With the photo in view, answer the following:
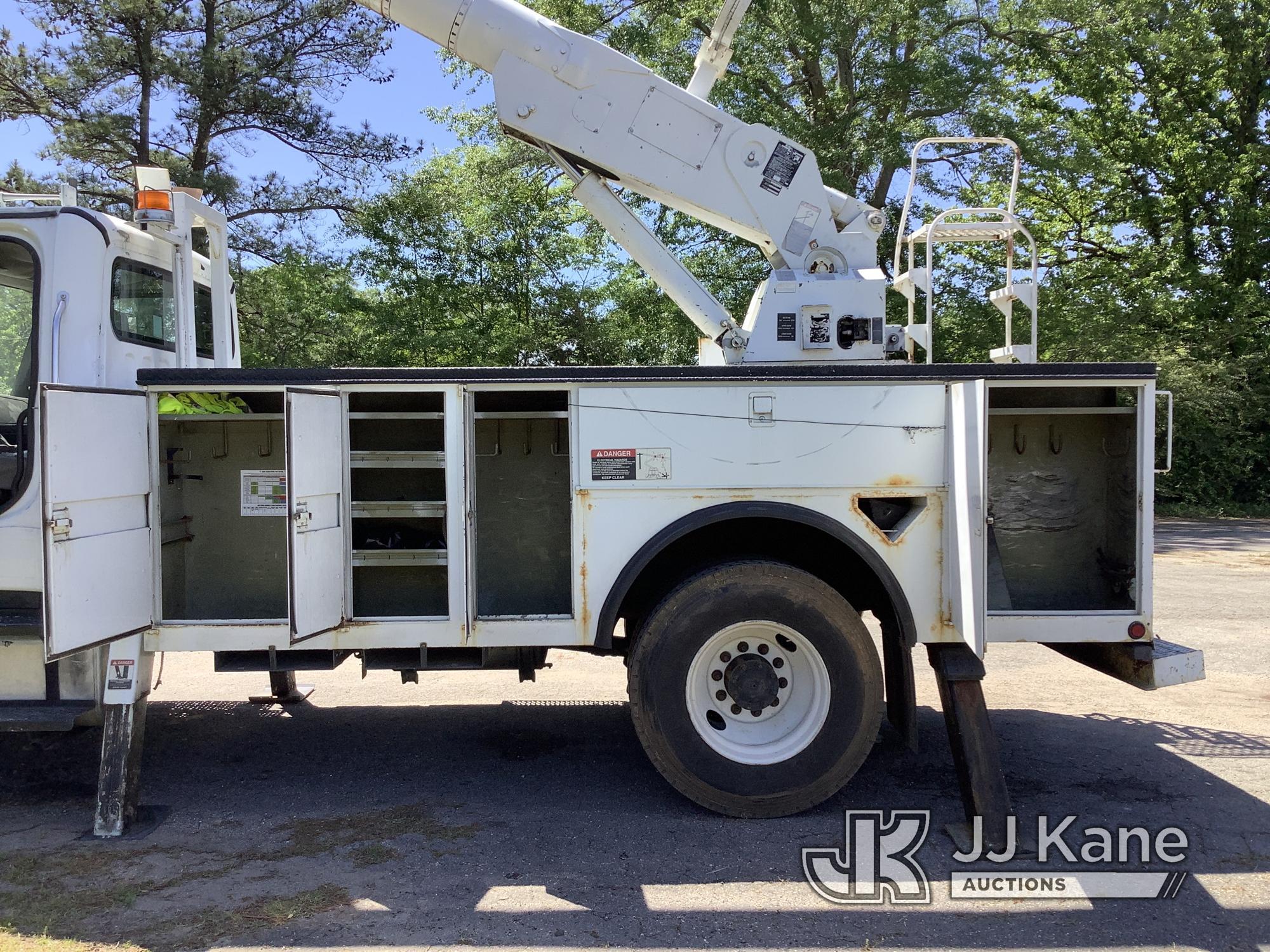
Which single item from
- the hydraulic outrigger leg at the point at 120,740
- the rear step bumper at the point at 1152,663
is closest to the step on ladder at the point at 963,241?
the rear step bumper at the point at 1152,663

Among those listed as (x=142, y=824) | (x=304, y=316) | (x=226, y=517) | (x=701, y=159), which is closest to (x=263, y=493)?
(x=226, y=517)

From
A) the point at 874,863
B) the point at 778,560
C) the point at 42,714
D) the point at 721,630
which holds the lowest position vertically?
the point at 874,863

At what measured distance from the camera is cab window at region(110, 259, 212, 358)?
4398 millimetres

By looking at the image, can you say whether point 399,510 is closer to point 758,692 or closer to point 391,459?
point 391,459

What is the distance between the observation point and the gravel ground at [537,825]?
3.36m

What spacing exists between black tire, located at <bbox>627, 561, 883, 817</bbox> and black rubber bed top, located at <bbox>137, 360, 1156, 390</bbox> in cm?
87

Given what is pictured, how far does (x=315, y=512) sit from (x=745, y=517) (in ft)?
6.16

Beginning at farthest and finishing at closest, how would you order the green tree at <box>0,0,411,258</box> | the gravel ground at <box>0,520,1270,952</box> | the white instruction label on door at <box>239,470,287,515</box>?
the green tree at <box>0,0,411,258</box>
the white instruction label on door at <box>239,470,287,515</box>
the gravel ground at <box>0,520,1270,952</box>

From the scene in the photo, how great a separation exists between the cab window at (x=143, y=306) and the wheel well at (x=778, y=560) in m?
2.58

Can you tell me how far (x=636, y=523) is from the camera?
4242 mm

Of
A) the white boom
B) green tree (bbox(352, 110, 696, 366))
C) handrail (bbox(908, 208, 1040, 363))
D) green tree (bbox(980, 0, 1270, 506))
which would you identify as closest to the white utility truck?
handrail (bbox(908, 208, 1040, 363))

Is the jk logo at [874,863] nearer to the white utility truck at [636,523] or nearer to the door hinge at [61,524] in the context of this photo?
the white utility truck at [636,523]

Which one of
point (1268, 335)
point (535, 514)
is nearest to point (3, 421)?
point (535, 514)

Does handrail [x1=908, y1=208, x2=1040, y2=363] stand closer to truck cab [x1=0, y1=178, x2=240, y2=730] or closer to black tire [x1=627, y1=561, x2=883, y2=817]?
black tire [x1=627, y1=561, x2=883, y2=817]
